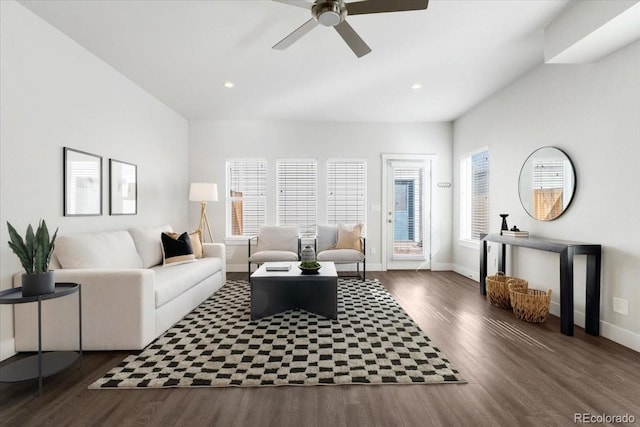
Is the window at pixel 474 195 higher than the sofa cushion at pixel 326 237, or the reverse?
the window at pixel 474 195

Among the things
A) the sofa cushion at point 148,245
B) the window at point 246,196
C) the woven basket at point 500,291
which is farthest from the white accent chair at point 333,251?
the sofa cushion at point 148,245

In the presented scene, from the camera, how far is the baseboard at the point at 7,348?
7.28 ft

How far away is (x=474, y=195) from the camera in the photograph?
4938 millimetres

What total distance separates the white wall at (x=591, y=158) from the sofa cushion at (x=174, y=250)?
13.2ft

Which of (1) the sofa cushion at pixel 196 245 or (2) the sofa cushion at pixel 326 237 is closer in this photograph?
(1) the sofa cushion at pixel 196 245

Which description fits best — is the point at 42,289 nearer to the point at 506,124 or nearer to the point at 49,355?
the point at 49,355

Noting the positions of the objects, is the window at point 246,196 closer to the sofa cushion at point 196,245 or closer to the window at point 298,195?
the window at point 298,195

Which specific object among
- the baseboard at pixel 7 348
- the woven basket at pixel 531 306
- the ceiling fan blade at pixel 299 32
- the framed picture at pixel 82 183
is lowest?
the baseboard at pixel 7 348

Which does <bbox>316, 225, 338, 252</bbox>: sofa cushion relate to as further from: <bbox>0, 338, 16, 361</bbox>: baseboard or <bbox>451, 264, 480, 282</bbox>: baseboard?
<bbox>0, 338, 16, 361</bbox>: baseboard

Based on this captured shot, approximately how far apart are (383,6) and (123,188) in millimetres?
3377

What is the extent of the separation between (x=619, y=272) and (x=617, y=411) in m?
1.35

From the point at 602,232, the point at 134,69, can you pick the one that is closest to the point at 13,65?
the point at 134,69

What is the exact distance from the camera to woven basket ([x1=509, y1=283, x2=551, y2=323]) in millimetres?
2891

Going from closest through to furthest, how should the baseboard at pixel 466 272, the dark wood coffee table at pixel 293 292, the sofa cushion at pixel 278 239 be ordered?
1. the dark wood coffee table at pixel 293 292
2. the baseboard at pixel 466 272
3. the sofa cushion at pixel 278 239
